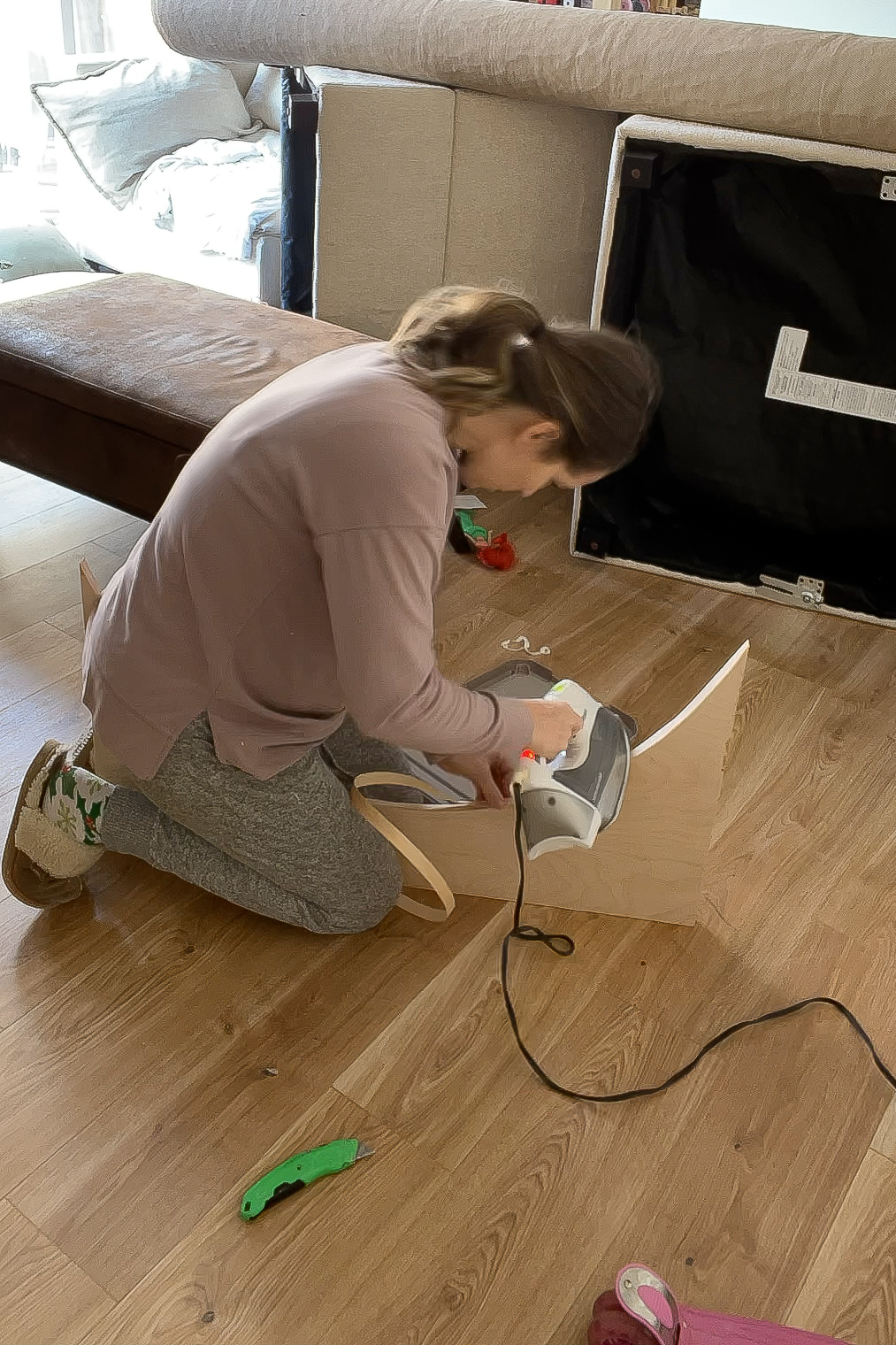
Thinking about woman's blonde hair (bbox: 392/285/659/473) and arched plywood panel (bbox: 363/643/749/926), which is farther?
arched plywood panel (bbox: 363/643/749/926)

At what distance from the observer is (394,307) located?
92.9 inches

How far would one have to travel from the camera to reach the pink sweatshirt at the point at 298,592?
3.33 ft

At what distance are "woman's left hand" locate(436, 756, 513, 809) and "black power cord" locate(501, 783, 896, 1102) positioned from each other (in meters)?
0.02

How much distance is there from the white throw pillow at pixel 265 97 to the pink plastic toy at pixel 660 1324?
3612mm

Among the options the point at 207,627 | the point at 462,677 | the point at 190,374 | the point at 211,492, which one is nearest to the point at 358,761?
the point at 462,677

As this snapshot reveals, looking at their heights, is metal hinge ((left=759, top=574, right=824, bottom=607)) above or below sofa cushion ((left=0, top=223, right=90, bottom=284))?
below

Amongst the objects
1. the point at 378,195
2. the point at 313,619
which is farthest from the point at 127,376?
the point at 313,619

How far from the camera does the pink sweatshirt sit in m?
1.02

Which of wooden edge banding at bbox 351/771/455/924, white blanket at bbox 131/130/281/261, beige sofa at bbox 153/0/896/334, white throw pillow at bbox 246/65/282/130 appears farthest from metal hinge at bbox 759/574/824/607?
white throw pillow at bbox 246/65/282/130

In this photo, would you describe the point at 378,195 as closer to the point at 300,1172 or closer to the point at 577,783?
the point at 577,783

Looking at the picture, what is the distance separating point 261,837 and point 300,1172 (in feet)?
1.21

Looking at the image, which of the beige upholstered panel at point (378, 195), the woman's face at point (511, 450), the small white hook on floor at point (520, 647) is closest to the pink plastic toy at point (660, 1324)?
the woman's face at point (511, 450)

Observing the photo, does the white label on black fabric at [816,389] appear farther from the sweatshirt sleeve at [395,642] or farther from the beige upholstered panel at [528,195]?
the sweatshirt sleeve at [395,642]

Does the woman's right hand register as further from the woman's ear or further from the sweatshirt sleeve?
the woman's ear
